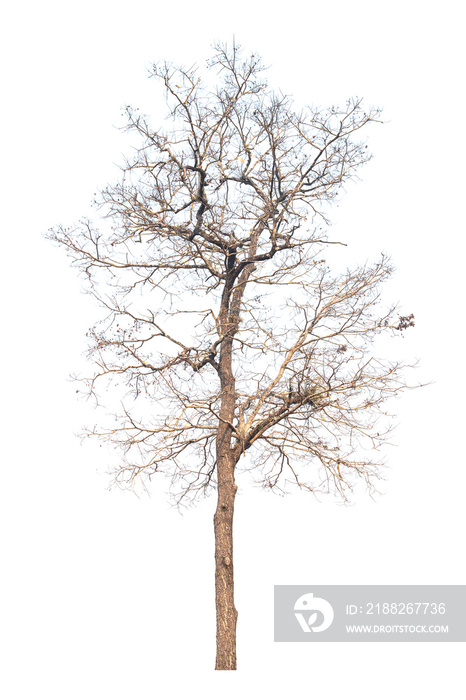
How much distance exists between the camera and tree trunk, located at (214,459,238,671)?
8758mm

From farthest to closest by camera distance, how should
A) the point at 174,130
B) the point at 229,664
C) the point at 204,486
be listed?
the point at 204,486
the point at 174,130
the point at 229,664

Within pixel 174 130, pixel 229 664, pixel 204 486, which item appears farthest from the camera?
pixel 204 486

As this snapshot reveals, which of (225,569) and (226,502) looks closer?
(225,569)

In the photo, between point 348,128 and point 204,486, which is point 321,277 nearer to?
point 348,128

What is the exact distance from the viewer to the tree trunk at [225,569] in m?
8.76

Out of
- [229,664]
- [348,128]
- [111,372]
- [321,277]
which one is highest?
[348,128]

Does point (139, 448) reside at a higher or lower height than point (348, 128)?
lower

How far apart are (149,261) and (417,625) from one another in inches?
198

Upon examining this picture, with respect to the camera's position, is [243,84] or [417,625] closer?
[417,625]

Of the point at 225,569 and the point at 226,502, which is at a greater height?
the point at 226,502

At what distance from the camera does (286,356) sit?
957 centimetres

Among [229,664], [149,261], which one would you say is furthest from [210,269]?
[229,664]

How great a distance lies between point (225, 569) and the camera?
8.98 m

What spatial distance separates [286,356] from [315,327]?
476 mm
